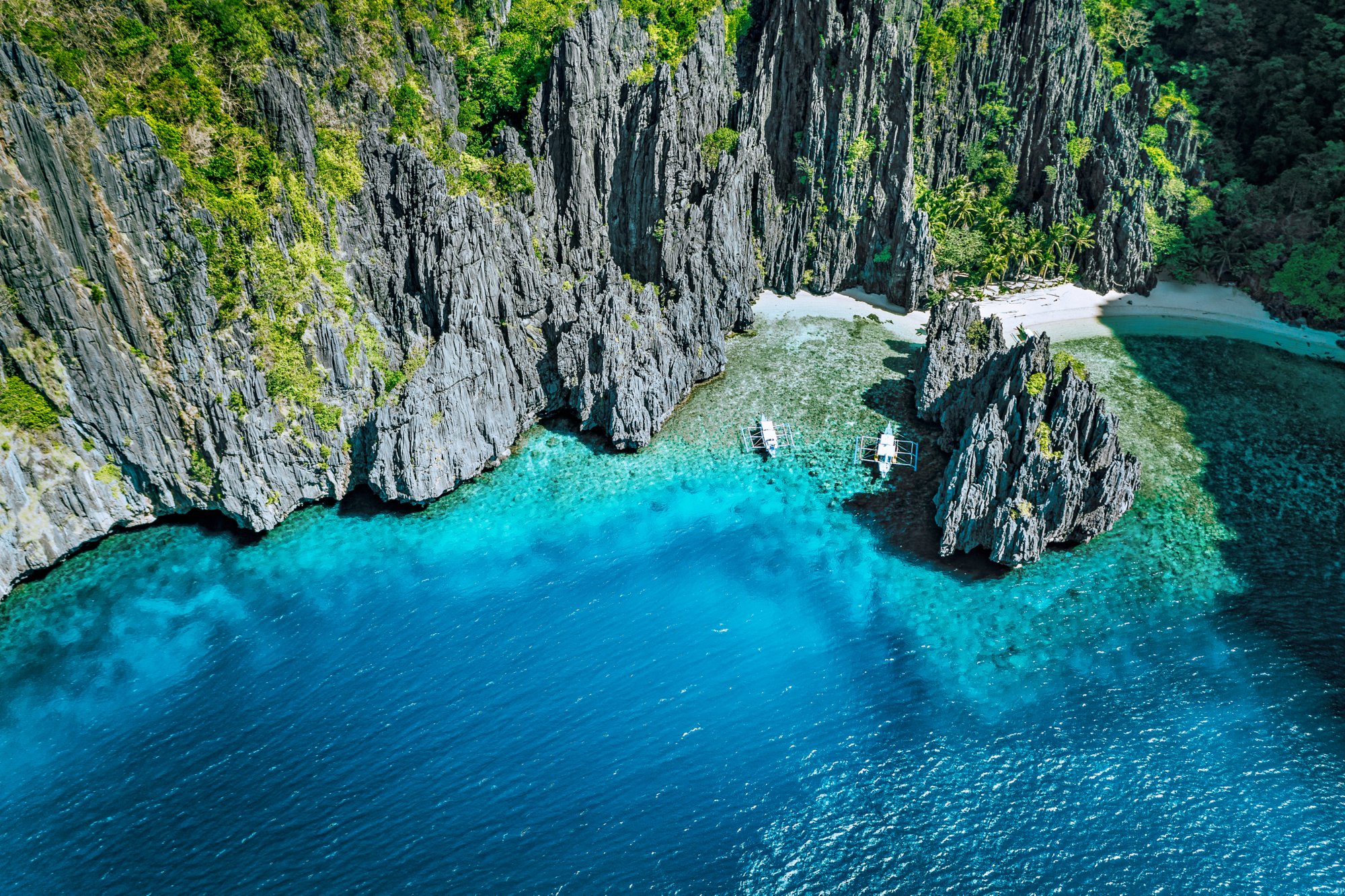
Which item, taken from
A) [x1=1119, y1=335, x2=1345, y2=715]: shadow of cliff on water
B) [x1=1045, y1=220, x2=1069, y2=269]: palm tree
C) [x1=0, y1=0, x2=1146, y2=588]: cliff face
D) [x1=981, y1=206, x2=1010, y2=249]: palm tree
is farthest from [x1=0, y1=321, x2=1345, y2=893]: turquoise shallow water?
[x1=981, y1=206, x2=1010, y2=249]: palm tree

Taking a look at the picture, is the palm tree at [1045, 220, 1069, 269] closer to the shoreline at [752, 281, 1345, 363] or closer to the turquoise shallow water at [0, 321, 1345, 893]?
the shoreline at [752, 281, 1345, 363]

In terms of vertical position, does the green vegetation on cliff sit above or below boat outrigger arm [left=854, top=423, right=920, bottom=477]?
above

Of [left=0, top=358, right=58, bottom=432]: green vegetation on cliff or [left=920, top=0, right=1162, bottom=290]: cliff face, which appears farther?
[left=920, top=0, right=1162, bottom=290]: cliff face

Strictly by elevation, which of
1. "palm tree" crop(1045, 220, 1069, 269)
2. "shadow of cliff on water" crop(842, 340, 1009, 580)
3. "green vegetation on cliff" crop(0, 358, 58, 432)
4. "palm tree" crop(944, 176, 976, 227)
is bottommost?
"shadow of cliff on water" crop(842, 340, 1009, 580)

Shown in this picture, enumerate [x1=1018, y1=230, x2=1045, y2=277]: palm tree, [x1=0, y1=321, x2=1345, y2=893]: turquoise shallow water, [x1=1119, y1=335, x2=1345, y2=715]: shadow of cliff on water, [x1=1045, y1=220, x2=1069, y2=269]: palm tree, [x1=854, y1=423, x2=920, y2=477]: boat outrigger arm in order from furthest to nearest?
[x1=1018, y1=230, x2=1045, y2=277]: palm tree < [x1=1045, y1=220, x2=1069, y2=269]: palm tree < [x1=854, y1=423, x2=920, y2=477]: boat outrigger arm < [x1=1119, y1=335, x2=1345, y2=715]: shadow of cliff on water < [x1=0, y1=321, x2=1345, y2=893]: turquoise shallow water

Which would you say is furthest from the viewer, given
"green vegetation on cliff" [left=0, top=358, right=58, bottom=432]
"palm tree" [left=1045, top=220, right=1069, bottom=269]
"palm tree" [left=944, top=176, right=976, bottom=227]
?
"palm tree" [left=944, top=176, right=976, bottom=227]

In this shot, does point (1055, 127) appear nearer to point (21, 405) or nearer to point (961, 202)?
point (961, 202)
